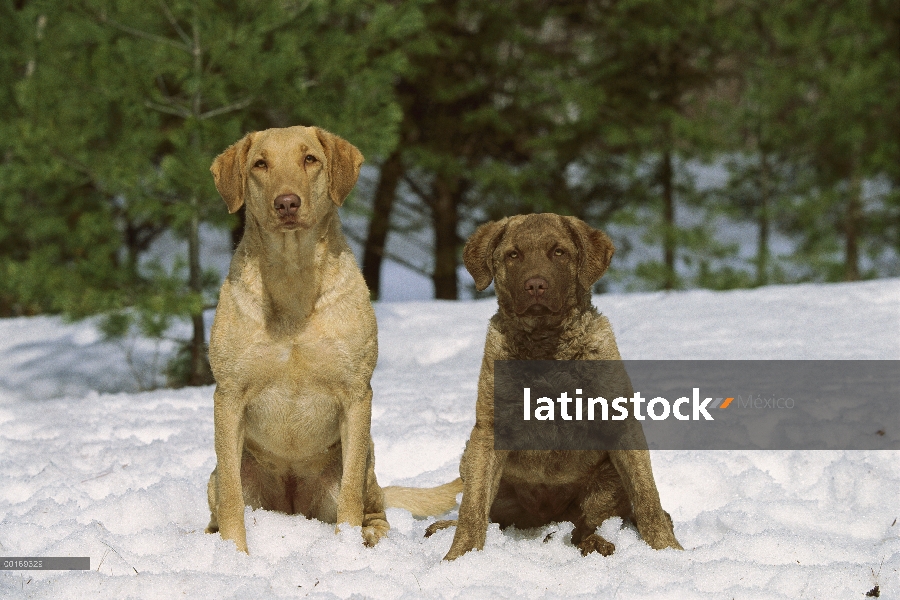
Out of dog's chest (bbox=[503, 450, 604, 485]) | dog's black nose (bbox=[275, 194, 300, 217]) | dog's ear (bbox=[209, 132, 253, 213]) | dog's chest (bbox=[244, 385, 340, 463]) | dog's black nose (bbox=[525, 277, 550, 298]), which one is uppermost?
dog's ear (bbox=[209, 132, 253, 213])

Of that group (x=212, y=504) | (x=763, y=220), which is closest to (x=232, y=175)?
Answer: (x=212, y=504)

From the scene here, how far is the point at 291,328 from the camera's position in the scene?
3.83 m

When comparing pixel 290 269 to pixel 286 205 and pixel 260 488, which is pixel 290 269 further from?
pixel 260 488

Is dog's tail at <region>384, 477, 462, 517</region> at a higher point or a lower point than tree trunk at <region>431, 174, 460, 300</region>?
lower

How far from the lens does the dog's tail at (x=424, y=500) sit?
4.52 meters

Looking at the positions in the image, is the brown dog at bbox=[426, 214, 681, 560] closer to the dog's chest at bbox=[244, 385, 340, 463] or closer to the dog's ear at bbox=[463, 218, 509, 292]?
the dog's ear at bbox=[463, 218, 509, 292]

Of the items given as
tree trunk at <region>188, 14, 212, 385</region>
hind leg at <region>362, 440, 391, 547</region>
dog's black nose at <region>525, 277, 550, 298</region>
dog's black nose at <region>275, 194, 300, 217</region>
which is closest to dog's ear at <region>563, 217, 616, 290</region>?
dog's black nose at <region>525, 277, 550, 298</region>

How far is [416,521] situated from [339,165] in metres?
1.89

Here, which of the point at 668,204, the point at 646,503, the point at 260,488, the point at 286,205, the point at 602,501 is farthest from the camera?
the point at 668,204

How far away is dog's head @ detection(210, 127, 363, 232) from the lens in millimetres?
3715

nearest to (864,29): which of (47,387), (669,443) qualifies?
(669,443)

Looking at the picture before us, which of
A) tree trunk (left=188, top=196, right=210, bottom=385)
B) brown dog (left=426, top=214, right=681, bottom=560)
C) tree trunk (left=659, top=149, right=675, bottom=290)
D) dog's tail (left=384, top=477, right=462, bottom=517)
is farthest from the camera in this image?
tree trunk (left=659, top=149, right=675, bottom=290)

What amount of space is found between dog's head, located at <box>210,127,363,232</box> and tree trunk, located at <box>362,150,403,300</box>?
10.2 metres

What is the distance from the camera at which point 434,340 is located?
9562 mm
